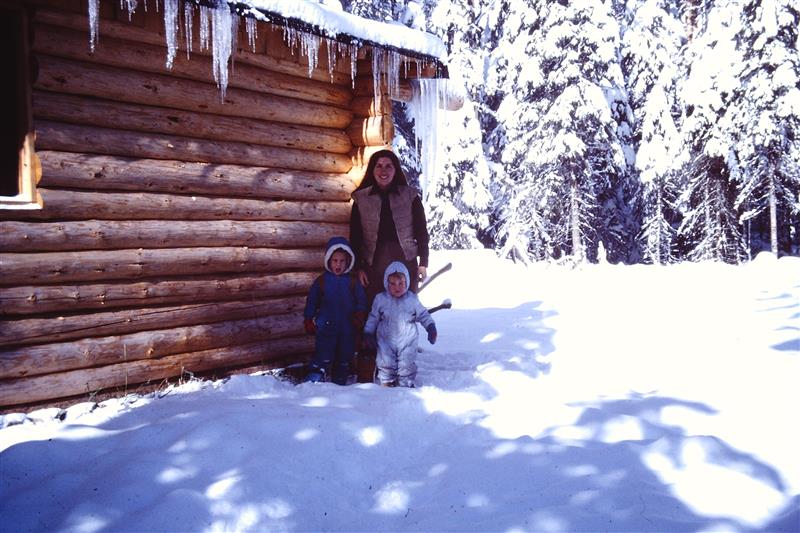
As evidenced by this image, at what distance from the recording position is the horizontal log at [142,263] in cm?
396

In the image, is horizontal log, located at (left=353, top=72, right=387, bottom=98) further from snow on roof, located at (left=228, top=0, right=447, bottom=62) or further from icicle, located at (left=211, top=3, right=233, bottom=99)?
icicle, located at (left=211, top=3, right=233, bottom=99)

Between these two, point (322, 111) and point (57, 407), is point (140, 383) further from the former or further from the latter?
point (322, 111)

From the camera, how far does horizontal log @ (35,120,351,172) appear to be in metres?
4.09

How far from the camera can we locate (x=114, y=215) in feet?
14.3

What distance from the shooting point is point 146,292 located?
14.9 feet

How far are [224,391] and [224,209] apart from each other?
5.37ft

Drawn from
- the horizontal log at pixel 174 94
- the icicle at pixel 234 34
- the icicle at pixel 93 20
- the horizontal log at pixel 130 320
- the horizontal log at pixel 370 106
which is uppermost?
the icicle at pixel 234 34

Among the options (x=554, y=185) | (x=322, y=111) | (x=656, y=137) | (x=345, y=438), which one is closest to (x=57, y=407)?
(x=345, y=438)

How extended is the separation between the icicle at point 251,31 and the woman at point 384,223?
1.46m

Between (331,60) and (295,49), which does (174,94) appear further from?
(331,60)

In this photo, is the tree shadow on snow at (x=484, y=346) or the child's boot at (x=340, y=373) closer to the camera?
the child's boot at (x=340, y=373)

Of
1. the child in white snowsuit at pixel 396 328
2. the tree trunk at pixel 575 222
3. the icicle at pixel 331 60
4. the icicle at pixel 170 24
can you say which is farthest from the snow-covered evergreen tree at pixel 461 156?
the icicle at pixel 170 24

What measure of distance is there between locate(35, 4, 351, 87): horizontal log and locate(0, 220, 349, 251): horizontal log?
1427mm

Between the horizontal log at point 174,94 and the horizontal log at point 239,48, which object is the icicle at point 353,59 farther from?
the horizontal log at point 174,94
